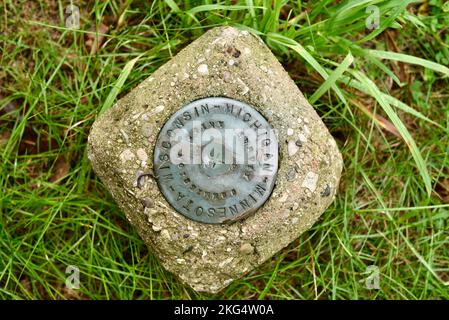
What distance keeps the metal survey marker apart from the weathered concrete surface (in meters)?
0.04

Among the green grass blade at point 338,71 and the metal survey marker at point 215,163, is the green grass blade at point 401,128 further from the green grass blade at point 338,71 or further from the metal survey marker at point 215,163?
the metal survey marker at point 215,163

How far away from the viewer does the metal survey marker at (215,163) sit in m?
1.91

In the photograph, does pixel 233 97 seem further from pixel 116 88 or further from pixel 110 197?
pixel 110 197

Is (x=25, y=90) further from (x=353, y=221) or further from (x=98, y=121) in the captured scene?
(x=353, y=221)

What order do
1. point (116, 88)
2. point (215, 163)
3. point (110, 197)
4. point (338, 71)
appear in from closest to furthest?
point (215, 163)
point (338, 71)
point (116, 88)
point (110, 197)

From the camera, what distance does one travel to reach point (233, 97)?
197cm

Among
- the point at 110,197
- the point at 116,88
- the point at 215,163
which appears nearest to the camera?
the point at 215,163

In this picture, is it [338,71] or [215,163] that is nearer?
[215,163]

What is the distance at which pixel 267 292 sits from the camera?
2.29 metres

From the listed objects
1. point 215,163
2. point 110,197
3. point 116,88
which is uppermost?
point 116,88

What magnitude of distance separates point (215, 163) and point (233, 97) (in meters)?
0.26

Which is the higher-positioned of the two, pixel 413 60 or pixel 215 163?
pixel 413 60

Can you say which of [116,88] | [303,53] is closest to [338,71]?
Answer: [303,53]
